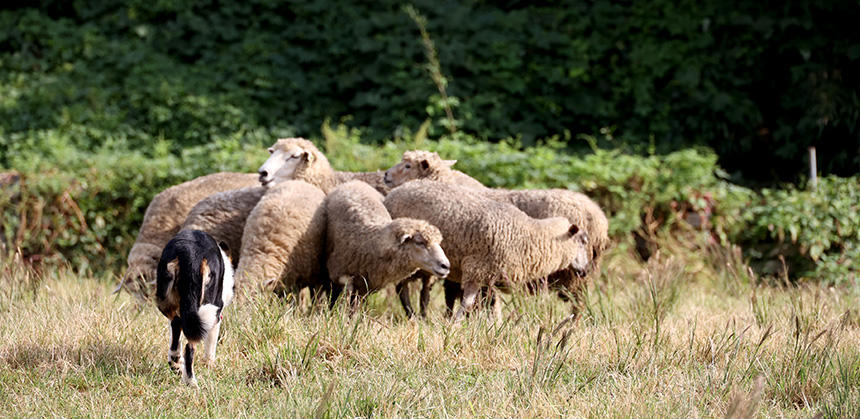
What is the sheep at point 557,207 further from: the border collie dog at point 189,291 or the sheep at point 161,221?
the border collie dog at point 189,291

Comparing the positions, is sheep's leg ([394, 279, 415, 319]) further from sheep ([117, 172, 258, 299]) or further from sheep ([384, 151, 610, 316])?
sheep ([117, 172, 258, 299])

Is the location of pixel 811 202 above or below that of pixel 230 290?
below

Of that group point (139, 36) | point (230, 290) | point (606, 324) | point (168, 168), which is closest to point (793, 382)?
point (606, 324)

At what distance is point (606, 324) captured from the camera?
5305 millimetres

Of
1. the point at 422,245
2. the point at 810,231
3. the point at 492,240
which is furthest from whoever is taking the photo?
the point at 810,231

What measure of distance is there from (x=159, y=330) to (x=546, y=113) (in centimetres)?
805

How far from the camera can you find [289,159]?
6.73m

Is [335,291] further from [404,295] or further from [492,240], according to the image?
[492,240]

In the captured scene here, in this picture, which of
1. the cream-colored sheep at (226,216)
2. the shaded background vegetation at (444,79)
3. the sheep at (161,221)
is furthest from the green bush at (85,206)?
the cream-colored sheep at (226,216)

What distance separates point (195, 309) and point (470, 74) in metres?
8.94

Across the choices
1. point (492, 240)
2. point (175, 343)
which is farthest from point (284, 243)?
point (175, 343)

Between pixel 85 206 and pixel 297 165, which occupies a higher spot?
pixel 297 165

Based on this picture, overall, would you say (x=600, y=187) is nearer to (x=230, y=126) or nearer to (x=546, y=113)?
(x=546, y=113)

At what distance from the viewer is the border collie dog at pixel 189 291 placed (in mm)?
4141
